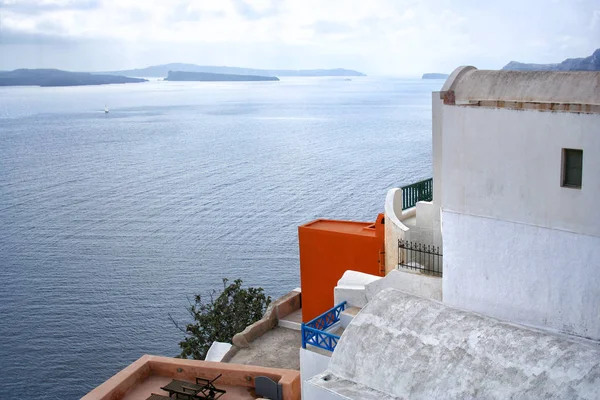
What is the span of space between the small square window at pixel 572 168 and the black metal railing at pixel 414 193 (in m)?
6.17

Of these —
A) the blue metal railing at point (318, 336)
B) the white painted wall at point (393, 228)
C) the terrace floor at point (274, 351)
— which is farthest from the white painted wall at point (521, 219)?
the terrace floor at point (274, 351)

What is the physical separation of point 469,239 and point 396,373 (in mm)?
2171

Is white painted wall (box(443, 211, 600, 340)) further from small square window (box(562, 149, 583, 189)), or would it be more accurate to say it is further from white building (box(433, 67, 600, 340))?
small square window (box(562, 149, 583, 189))

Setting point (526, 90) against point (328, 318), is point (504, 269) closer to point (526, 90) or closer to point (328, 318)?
point (526, 90)

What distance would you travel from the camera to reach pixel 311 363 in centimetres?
1162

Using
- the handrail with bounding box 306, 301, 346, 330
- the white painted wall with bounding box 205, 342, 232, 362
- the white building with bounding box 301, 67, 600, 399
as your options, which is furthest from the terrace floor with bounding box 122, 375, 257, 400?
the white painted wall with bounding box 205, 342, 232, 362

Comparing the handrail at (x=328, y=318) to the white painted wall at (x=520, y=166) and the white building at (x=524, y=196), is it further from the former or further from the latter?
the white painted wall at (x=520, y=166)

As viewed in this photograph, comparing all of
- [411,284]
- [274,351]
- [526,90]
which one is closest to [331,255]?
[274,351]

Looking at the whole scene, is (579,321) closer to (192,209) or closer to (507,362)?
(507,362)

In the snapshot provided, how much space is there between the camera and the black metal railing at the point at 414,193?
15547 millimetres

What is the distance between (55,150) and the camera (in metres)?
79.4

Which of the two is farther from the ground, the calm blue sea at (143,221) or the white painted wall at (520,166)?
the white painted wall at (520,166)

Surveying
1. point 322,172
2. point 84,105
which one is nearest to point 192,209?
point 322,172

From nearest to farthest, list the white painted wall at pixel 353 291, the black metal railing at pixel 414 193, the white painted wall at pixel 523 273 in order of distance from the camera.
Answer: the white painted wall at pixel 523 273
the white painted wall at pixel 353 291
the black metal railing at pixel 414 193
